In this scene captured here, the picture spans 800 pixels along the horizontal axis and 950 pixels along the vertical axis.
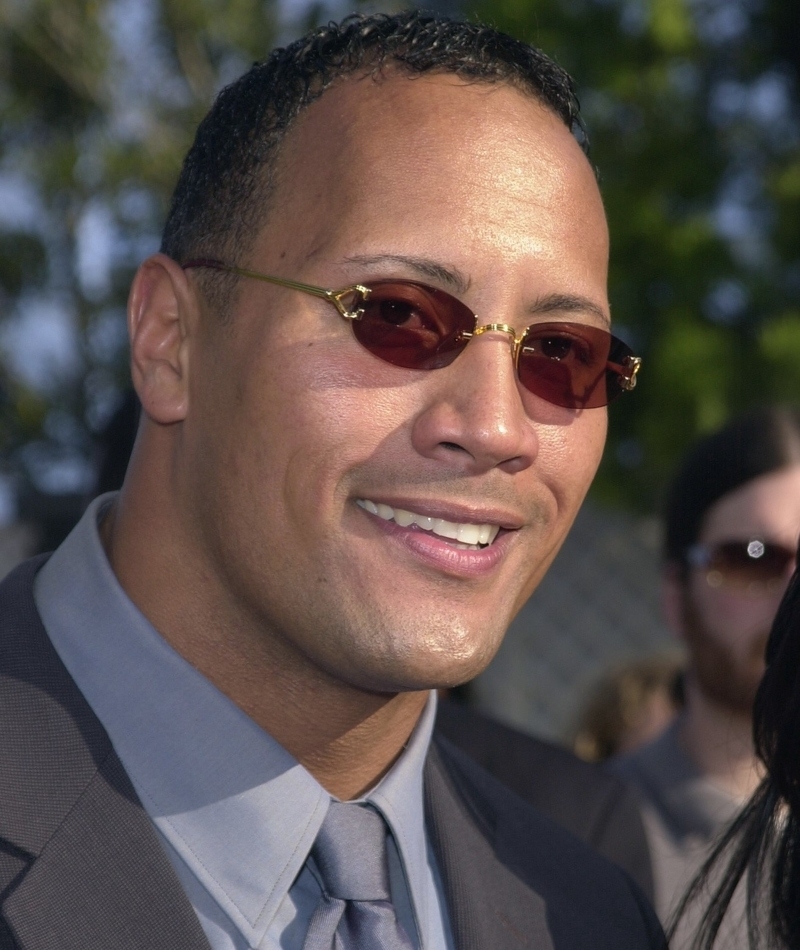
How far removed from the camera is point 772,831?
7.98ft

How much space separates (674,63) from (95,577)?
21.7ft

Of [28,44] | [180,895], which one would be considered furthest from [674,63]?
[180,895]

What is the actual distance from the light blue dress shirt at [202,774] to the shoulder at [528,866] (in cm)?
21

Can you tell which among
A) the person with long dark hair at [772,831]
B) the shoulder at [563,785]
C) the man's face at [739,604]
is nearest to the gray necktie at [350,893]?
the person with long dark hair at [772,831]

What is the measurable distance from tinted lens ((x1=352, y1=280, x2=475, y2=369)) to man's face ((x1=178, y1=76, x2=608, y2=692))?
0.02m

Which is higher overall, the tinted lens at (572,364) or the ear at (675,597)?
the tinted lens at (572,364)

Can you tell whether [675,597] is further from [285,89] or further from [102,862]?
[102,862]

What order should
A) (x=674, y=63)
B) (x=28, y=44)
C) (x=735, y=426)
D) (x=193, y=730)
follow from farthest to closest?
(x=28, y=44) < (x=674, y=63) < (x=735, y=426) < (x=193, y=730)

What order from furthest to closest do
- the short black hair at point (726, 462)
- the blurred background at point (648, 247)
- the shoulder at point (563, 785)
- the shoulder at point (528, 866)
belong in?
the blurred background at point (648, 247), the short black hair at point (726, 462), the shoulder at point (563, 785), the shoulder at point (528, 866)

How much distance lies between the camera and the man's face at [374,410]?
2.13 metres

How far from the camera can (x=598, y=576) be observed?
8.72 metres

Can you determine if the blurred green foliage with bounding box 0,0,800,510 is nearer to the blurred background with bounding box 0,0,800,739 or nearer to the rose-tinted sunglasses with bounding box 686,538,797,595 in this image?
the blurred background with bounding box 0,0,800,739

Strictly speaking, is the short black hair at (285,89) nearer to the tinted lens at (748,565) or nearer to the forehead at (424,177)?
the forehead at (424,177)

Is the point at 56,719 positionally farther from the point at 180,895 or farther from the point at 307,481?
the point at 307,481
